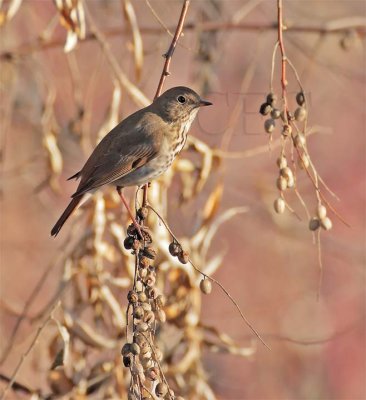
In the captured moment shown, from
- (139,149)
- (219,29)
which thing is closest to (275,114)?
(139,149)

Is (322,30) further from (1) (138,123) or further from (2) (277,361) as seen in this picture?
(2) (277,361)

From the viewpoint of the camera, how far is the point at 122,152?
336 cm

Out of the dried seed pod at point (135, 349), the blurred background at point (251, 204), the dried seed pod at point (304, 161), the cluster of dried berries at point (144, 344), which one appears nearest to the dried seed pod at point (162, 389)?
the cluster of dried berries at point (144, 344)

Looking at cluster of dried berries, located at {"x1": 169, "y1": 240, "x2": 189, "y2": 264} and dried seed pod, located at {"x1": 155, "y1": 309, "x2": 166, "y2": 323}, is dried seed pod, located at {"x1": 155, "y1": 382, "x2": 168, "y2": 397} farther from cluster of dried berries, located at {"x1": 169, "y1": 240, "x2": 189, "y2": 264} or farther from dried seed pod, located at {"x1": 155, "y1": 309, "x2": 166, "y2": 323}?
cluster of dried berries, located at {"x1": 169, "y1": 240, "x2": 189, "y2": 264}

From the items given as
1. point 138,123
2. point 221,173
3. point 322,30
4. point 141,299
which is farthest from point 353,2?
point 141,299

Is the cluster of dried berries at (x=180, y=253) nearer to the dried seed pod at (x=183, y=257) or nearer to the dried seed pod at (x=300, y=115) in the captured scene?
the dried seed pod at (x=183, y=257)

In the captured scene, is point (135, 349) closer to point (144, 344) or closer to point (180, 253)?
point (144, 344)

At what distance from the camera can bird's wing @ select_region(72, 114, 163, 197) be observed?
3.33 m

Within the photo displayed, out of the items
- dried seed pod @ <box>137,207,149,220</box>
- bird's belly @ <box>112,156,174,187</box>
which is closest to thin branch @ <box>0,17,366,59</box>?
bird's belly @ <box>112,156,174,187</box>

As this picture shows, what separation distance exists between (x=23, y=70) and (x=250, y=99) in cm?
334

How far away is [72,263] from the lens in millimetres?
3738

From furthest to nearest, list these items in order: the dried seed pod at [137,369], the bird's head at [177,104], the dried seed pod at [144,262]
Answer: the bird's head at [177,104] < the dried seed pod at [144,262] < the dried seed pod at [137,369]

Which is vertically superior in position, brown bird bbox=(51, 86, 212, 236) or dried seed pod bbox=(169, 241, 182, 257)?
brown bird bbox=(51, 86, 212, 236)

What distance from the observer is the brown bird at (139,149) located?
3326 mm
